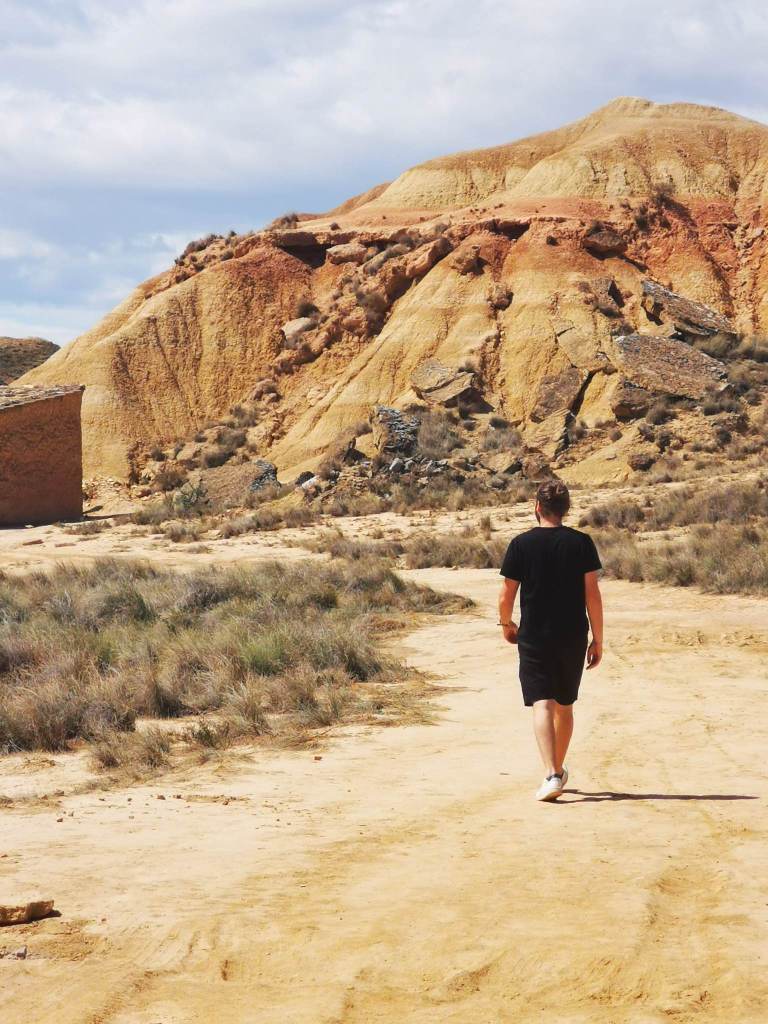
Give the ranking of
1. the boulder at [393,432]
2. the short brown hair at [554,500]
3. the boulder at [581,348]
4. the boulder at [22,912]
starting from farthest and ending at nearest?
the boulder at [581,348] < the boulder at [393,432] < the short brown hair at [554,500] < the boulder at [22,912]

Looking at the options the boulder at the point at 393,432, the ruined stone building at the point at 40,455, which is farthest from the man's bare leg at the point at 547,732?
the ruined stone building at the point at 40,455

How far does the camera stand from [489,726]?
27.8 feet

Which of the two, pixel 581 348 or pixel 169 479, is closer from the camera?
pixel 581 348

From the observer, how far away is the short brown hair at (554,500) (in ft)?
20.5

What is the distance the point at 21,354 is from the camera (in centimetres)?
5809

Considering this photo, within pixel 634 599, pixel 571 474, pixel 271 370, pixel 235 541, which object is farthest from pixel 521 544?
pixel 271 370

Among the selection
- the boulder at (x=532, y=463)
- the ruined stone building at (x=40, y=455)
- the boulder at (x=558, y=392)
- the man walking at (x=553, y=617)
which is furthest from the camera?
the boulder at (x=558, y=392)

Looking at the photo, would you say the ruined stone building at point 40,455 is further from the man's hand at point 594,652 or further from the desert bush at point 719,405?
the man's hand at point 594,652

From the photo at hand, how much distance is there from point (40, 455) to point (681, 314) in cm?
2065

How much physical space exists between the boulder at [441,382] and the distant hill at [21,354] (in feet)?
84.4

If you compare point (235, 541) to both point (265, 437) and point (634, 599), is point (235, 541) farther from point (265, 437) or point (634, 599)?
point (265, 437)

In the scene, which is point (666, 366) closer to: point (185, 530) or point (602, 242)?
point (602, 242)

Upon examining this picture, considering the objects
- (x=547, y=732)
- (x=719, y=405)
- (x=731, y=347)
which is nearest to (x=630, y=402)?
(x=719, y=405)

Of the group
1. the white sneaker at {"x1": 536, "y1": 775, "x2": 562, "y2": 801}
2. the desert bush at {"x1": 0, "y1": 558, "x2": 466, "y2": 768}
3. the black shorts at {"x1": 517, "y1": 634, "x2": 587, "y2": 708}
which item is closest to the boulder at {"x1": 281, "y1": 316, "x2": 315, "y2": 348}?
the desert bush at {"x1": 0, "y1": 558, "x2": 466, "y2": 768}
